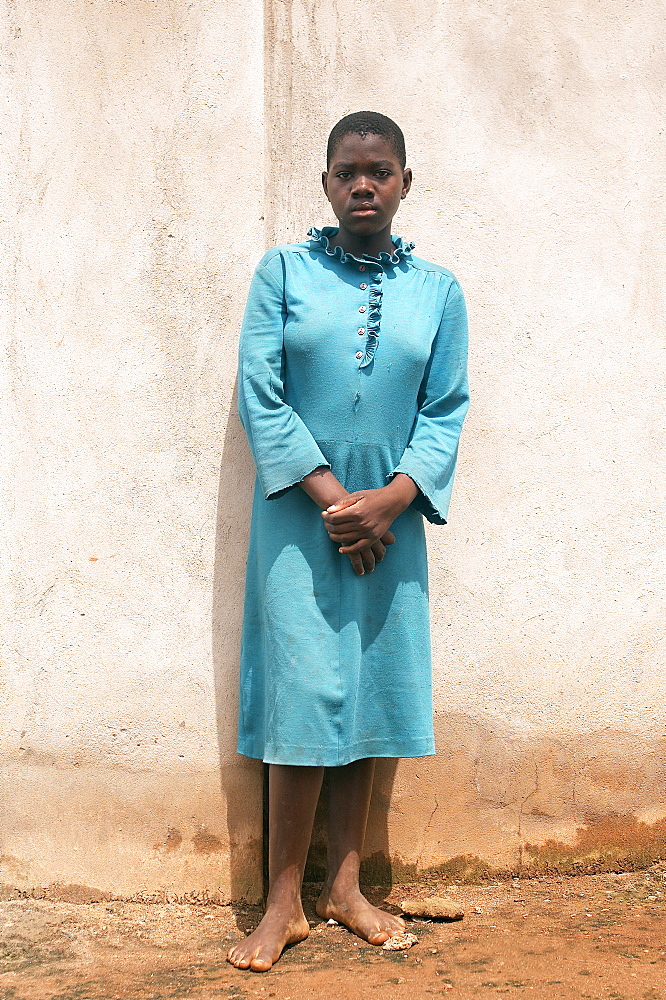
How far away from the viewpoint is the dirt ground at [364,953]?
2.19 m

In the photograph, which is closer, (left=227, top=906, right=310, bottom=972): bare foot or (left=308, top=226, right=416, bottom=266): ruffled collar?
(left=227, top=906, right=310, bottom=972): bare foot

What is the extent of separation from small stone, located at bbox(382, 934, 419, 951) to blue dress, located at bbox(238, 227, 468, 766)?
1.49 feet

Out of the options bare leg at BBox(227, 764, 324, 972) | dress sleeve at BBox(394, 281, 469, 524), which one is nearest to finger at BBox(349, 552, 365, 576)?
dress sleeve at BBox(394, 281, 469, 524)

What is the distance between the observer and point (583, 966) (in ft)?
7.53

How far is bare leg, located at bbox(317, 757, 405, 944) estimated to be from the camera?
2.50 meters

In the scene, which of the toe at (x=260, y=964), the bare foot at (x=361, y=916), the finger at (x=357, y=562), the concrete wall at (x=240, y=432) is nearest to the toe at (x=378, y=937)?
the bare foot at (x=361, y=916)

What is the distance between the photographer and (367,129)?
2436mm

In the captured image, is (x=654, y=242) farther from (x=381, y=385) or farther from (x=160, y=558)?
(x=160, y=558)

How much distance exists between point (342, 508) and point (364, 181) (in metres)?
0.84

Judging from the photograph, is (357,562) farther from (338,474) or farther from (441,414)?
(441,414)

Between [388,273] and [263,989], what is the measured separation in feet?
5.92

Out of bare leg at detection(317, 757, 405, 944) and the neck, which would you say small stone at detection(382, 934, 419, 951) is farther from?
the neck

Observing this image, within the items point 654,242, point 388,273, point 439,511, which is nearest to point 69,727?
point 439,511

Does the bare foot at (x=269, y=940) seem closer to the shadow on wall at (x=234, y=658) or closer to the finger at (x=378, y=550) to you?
the shadow on wall at (x=234, y=658)
